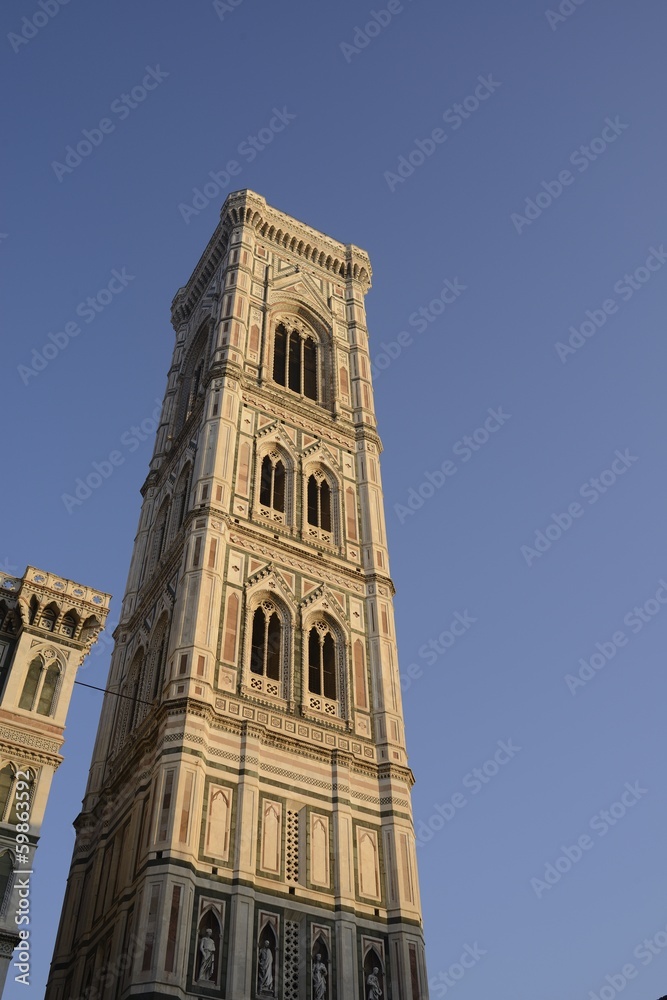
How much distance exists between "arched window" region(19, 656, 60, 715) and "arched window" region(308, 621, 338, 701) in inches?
241

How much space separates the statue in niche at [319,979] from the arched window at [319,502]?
11238mm

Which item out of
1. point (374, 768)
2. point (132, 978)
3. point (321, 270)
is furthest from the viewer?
point (321, 270)

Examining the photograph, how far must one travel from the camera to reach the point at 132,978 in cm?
1588

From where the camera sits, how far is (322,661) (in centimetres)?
2292

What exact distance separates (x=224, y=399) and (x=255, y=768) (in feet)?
36.2

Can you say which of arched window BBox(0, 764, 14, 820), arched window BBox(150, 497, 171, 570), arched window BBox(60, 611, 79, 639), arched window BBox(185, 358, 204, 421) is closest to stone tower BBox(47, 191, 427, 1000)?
arched window BBox(150, 497, 171, 570)

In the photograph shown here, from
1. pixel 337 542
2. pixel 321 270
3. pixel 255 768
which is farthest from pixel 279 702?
pixel 321 270

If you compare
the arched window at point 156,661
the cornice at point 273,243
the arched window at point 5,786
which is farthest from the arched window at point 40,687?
the cornice at point 273,243

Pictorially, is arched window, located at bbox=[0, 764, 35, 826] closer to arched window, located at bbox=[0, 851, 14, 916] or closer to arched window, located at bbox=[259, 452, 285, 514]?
arched window, located at bbox=[0, 851, 14, 916]

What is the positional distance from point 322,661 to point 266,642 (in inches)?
55.7

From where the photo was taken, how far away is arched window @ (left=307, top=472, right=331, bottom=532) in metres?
26.6

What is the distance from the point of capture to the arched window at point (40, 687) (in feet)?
57.0

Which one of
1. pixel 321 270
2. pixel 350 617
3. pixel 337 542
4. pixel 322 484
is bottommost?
pixel 350 617

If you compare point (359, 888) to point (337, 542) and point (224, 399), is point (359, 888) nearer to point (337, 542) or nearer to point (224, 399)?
point (337, 542)
